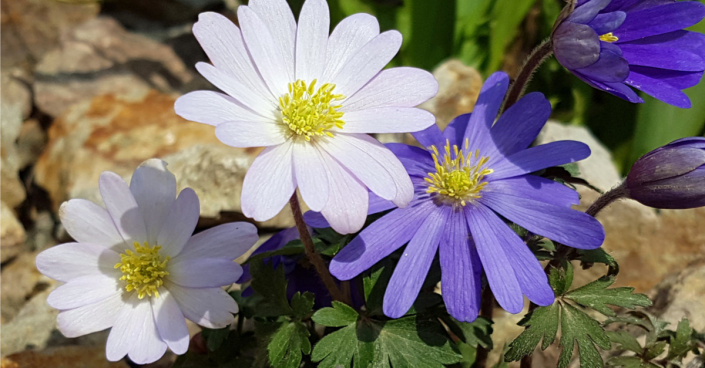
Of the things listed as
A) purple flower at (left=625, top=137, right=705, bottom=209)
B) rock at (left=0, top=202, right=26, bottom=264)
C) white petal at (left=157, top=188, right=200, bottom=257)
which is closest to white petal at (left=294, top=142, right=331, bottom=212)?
white petal at (left=157, top=188, right=200, bottom=257)

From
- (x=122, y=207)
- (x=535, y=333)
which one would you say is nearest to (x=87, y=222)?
(x=122, y=207)

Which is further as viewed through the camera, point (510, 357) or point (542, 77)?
point (542, 77)

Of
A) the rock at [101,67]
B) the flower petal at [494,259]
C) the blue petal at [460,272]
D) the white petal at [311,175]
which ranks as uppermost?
the white petal at [311,175]

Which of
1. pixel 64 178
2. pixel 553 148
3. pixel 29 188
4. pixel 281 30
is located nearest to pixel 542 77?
pixel 553 148

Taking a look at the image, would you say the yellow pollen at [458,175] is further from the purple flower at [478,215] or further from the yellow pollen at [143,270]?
the yellow pollen at [143,270]

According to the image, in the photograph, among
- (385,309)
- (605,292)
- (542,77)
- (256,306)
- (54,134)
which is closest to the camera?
(385,309)

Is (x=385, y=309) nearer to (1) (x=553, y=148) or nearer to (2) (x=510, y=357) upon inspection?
(2) (x=510, y=357)

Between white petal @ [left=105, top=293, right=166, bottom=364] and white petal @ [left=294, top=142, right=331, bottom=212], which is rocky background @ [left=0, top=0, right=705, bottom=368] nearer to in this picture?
white petal @ [left=105, top=293, right=166, bottom=364]

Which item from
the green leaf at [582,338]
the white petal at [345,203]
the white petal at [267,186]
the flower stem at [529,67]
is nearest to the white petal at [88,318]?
the white petal at [267,186]
